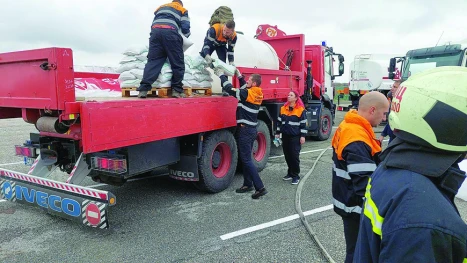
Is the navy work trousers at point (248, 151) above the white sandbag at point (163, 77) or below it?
below

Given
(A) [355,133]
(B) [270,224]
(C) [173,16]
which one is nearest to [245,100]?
(C) [173,16]

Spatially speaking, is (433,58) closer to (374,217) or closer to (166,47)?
(166,47)

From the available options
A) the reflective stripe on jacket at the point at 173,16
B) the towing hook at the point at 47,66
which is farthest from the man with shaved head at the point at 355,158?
the reflective stripe on jacket at the point at 173,16

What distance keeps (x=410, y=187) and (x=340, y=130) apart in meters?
1.70

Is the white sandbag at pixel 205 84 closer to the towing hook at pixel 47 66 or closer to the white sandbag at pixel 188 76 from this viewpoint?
the white sandbag at pixel 188 76

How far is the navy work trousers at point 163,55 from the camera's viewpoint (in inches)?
186

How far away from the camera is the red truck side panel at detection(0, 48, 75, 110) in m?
3.46

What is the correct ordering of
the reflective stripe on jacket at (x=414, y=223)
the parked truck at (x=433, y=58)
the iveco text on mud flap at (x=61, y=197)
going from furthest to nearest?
the parked truck at (x=433, y=58), the iveco text on mud flap at (x=61, y=197), the reflective stripe on jacket at (x=414, y=223)

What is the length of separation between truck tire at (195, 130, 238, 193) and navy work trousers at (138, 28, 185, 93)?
1000mm

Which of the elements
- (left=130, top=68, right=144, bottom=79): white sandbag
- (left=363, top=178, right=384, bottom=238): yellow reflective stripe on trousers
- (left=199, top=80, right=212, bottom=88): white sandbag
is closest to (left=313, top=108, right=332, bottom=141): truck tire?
(left=199, top=80, right=212, bottom=88): white sandbag

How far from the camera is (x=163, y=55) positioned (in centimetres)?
487

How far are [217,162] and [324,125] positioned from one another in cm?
624

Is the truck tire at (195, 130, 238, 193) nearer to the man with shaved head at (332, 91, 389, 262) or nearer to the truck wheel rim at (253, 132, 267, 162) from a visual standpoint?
the truck wheel rim at (253, 132, 267, 162)

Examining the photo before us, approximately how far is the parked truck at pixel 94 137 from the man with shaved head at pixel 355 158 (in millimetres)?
2269
